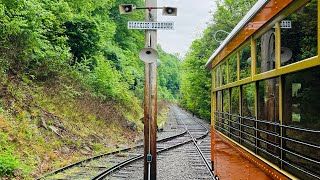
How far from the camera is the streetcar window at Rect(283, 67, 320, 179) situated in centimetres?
275

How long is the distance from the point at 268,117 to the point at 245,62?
1.36 m

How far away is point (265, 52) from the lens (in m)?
4.04

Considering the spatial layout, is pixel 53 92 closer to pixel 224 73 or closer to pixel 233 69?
pixel 224 73

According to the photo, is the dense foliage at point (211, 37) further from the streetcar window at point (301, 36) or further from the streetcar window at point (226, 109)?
the streetcar window at point (301, 36)

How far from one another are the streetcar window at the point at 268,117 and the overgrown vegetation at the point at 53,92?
19.2ft

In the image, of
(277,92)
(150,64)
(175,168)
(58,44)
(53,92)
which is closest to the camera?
(277,92)

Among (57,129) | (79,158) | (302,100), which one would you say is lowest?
(79,158)

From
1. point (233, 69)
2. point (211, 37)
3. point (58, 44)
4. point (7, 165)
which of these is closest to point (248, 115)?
point (233, 69)

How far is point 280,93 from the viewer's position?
135 inches

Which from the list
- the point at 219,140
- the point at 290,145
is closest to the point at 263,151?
the point at 290,145

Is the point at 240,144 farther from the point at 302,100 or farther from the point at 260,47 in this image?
the point at 302,100

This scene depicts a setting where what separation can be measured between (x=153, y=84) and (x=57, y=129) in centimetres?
595

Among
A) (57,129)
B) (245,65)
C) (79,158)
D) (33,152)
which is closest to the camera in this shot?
(245,65)

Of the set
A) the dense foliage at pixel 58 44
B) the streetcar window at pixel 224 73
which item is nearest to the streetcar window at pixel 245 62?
the streetcar window at pixel 224 73
